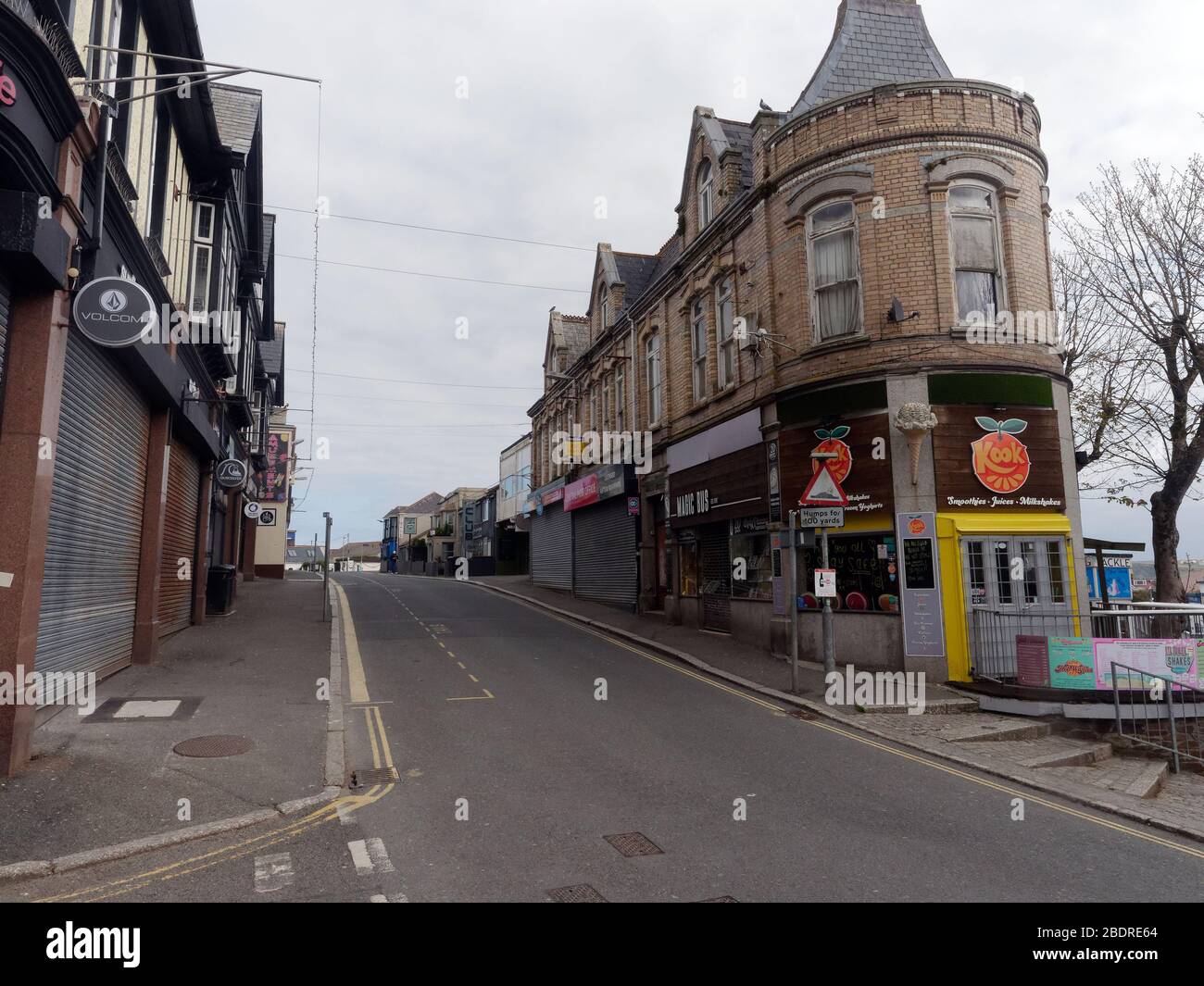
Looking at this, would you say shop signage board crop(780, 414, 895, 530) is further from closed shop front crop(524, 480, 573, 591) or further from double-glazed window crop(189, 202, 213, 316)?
closed shop front crop(524, 480, 573, 591)

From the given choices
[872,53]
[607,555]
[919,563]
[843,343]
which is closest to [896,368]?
[843,343]

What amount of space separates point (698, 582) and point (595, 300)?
14091 millimetres

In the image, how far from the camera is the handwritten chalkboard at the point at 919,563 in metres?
13.3

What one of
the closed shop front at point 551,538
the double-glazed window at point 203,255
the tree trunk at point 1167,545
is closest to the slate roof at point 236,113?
the double-glazed window at point 203,255

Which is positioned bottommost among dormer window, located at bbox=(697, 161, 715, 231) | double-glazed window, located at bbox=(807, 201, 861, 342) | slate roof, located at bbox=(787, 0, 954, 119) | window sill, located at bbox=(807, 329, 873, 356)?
window sill, located at bbox=(807, 329, 873, 356)

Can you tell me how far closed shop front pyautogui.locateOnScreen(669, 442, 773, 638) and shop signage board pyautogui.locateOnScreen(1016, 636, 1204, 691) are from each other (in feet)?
19.7

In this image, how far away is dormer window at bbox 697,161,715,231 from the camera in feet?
67.3

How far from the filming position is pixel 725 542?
62.3ft

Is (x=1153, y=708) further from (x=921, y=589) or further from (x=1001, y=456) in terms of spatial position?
(x=1001, y=456)

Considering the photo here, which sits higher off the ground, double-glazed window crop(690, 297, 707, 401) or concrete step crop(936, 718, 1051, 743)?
double-glazed window crop(690, 297, 707, 401)

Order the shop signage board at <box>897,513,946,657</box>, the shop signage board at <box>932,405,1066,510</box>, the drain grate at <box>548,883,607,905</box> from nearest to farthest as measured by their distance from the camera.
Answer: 1. the drain grate at <box>548,883,607,905</box>
2. the shop signage board at <box>897,513,946,657</box>
3. the shop signage board at <box>932,405,1066,510</box>

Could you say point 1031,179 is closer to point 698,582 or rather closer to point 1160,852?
point 698,582

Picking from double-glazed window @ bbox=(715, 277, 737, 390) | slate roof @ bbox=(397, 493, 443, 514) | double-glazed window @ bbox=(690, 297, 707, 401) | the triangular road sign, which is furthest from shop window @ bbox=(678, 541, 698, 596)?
slate roof @ bbox=(397, 493, 443, 514)
